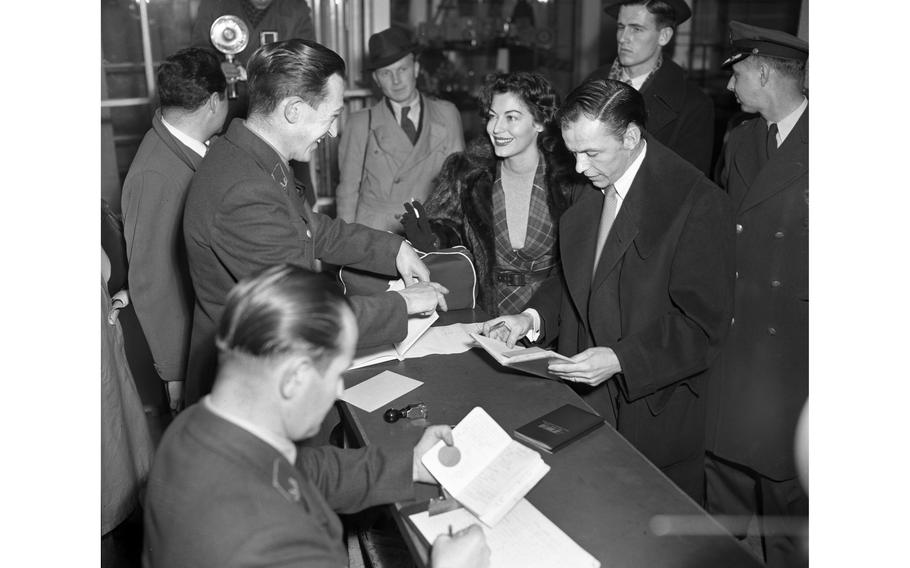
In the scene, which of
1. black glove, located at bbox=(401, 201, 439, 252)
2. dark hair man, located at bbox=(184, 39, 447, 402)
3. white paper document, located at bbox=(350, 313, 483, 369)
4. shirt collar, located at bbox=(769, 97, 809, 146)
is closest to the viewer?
dark hair man, located at bbox=(184, 39, 447, 402)

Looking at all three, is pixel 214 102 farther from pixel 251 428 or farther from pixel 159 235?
pixel 251 428

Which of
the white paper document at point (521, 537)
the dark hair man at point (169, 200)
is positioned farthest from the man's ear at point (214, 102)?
the white paper document at point (521, 537)

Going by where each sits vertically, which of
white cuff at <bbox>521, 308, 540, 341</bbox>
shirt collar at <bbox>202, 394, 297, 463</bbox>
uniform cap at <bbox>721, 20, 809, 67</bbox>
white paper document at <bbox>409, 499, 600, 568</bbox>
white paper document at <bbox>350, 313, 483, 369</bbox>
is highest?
uniform cap at <bbox>721, 20, 809, 67</bbox>

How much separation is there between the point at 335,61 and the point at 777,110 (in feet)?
6.46

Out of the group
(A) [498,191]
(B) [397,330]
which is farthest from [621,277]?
(A) [498,191]

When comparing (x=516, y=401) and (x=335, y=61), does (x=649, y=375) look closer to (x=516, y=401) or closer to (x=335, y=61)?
(x=516, y=401)

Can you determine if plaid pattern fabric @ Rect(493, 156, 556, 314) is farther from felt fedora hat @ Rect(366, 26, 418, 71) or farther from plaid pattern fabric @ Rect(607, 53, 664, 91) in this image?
felt fedora hat @ Rect(366, 26, 418, 71)

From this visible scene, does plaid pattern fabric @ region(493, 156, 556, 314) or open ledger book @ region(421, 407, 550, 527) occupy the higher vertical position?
plaid pattern fabric @ region(493, 156, 556, 314)

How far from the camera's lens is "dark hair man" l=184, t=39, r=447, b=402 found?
275cm

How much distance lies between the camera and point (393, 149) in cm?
545

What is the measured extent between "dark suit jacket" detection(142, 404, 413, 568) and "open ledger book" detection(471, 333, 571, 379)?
1047 mm

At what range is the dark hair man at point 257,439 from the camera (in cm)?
154

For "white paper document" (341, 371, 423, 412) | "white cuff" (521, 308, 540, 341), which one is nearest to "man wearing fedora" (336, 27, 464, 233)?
"white cuff" (521, 308, 540, 341)
